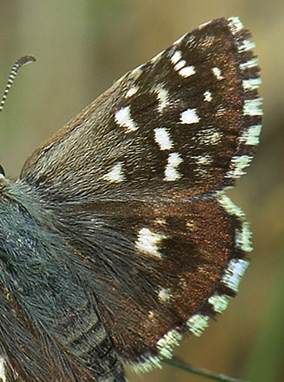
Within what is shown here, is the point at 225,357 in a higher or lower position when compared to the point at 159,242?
lower

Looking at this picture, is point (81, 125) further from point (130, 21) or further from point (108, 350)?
point (130, 21)

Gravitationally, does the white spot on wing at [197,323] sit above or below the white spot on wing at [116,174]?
below

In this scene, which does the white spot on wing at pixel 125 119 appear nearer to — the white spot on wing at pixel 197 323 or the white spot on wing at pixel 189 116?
the white spot on wing at pixel 189 116

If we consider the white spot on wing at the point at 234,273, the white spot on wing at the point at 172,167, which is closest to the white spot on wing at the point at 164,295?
the white spot on wing at the point at 234,273

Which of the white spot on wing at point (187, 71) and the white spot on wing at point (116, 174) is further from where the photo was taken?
the white spot on wing at point (116, 174)

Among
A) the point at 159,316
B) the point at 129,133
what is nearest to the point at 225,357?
the point at 159,316

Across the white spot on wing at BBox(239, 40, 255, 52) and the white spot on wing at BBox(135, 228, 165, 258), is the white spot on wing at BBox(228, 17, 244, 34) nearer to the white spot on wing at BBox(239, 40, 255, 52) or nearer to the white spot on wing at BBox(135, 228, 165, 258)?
the white spot on wing at BBox(239, 40, 255, 52)

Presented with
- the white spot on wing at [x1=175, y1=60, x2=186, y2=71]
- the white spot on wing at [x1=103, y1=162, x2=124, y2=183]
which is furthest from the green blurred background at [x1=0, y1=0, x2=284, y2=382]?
the white spot on wing at [x1=175, y1=60, x2=186, y2=71]
